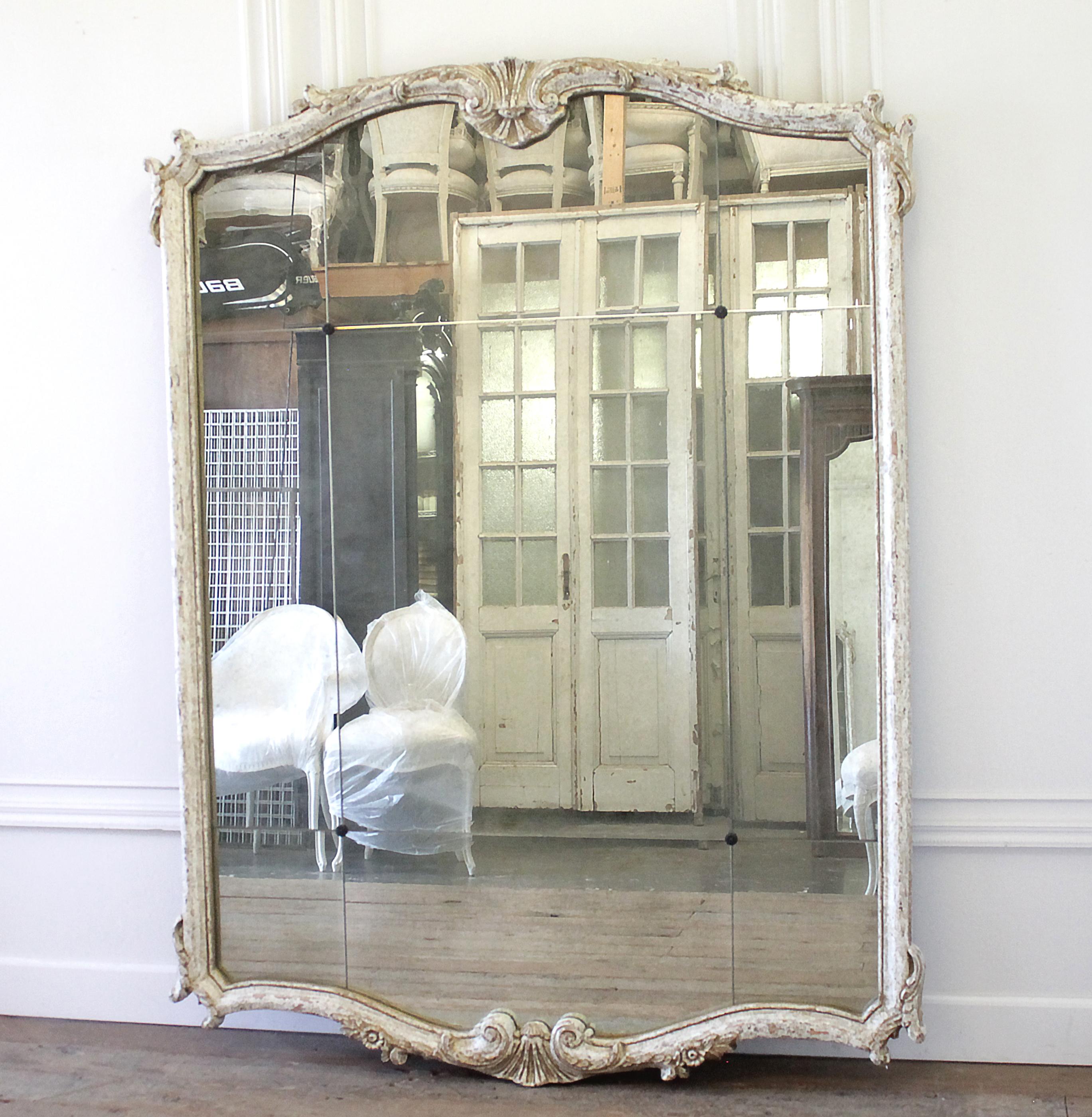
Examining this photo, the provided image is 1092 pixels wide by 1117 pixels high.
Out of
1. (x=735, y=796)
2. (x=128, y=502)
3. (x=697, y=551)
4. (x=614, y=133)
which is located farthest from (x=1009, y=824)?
(x=128, y=502)

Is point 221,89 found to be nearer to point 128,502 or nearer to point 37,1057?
point 128,502

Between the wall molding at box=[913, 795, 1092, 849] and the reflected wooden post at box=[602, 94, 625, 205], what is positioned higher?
the reflected wooden post at box=[602, 94, 625, 205]

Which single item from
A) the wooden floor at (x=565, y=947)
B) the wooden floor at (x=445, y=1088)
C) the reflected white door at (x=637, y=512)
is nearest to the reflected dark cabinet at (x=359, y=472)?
the reflected white door at (x=637, y=512)

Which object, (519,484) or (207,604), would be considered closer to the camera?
(519,484)

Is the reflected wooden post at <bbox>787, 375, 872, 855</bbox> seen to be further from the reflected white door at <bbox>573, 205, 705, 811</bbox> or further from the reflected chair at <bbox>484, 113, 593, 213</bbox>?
the reflected chair at <bbox>484, 113, 593, 213</bbox>

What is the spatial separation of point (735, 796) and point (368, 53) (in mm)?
1728

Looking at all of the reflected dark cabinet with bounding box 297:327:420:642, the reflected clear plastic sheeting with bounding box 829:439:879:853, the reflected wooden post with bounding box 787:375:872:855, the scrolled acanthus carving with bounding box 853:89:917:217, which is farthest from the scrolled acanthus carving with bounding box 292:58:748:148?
the reflected clear plastic sheeting with bounding box 829:439:879:853

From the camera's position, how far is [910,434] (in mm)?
1917

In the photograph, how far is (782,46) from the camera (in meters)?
1.91

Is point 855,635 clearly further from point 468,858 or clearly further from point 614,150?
point 614,150

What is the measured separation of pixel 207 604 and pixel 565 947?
3.32 ft

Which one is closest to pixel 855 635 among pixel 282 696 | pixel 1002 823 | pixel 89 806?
pixel 1002 823

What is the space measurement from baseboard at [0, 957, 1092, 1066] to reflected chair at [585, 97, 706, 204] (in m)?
1.72

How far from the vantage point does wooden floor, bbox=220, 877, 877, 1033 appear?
1.84 m
